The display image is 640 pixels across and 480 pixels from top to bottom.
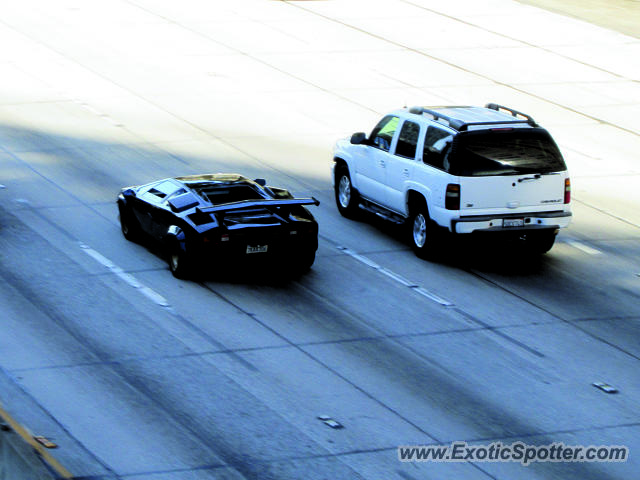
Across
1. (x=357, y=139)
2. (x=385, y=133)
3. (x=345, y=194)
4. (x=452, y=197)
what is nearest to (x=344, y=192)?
(x=345, y=194)

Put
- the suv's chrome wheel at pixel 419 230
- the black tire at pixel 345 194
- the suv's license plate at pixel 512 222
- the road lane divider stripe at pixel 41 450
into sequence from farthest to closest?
1. the black tire at pixel 345 194
2. the suv's chrome wheel at pixel 419 230
3. the suv's license plate at pixel 512 222
4. the road lane divider stripe at pixel 41 450

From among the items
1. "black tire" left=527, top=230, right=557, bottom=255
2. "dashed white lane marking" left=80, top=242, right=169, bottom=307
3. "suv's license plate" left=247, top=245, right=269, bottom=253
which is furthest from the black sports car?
"black tire" left=527, top=230, right=557, bottom=255

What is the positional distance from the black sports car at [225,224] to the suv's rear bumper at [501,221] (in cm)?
220

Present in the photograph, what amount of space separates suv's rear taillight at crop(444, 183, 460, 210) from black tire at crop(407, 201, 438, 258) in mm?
546

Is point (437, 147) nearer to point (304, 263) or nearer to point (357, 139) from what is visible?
point (357, 139)

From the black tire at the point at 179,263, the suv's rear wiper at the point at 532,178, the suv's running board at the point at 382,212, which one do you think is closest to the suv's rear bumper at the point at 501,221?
the suv's rear wiper at the point at 532,178

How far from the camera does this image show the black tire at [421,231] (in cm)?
1816

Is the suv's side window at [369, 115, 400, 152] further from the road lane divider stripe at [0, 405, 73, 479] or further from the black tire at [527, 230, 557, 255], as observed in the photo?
the road lane divider stripe at [0, 405, 73, 479]

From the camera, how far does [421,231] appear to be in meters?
18.5

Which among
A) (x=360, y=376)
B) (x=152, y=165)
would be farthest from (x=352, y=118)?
(x=360, y=376)

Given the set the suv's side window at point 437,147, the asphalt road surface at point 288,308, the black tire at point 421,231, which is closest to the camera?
the asphalt road surface at point 288,308

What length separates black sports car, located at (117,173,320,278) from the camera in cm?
1645

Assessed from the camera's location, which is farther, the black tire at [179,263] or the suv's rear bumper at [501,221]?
the suv's rear bumper at [501,221]

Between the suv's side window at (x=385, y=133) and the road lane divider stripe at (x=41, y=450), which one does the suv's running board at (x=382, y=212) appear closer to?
the suv's side window at (x=385, y=133)
